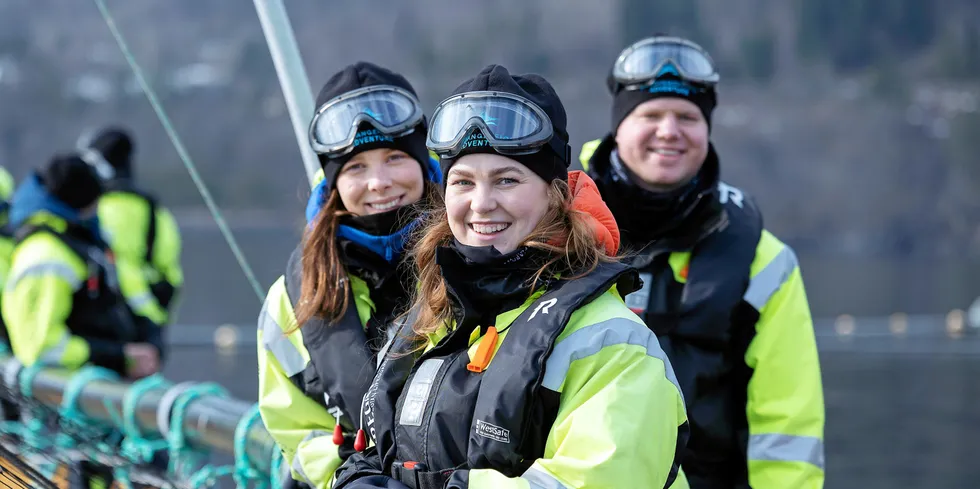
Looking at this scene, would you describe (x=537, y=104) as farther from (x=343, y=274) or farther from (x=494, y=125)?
(x=343, y=274)

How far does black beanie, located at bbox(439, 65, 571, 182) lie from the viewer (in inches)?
84.9

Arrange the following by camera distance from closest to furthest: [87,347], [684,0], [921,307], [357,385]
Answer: [357,385]
[87,347]
[921,307]
[684,0]

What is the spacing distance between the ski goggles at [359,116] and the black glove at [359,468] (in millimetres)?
742

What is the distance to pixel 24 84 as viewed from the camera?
244 ft

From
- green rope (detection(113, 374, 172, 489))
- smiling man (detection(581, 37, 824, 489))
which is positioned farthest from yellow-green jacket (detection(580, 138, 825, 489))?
green rope (detection(113, 374, 172, 489))

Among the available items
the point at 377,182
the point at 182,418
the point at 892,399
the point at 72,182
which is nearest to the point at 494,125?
the point at 377,182

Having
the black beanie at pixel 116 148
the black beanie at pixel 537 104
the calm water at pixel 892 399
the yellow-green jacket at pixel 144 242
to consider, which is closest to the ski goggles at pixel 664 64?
the black beanie at pixel 537 104

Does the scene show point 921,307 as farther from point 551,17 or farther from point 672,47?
point 672,47

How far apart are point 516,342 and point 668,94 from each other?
3.99 ft

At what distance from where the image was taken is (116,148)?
21.3ft

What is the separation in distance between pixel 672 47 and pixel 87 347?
10.3ft

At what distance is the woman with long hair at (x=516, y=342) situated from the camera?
193 cm

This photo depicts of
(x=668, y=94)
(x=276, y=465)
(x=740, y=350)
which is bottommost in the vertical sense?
(x=276, y=465)

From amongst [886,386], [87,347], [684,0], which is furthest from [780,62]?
[87,347]
